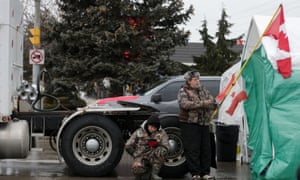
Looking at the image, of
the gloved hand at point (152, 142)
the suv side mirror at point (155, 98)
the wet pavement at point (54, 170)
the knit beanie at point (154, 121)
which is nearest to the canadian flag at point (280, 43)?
the knit beanie at point (154, 121)

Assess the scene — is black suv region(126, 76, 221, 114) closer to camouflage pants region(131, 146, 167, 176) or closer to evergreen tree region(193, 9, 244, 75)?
camouflage pants region(131, 146, 167, 176)

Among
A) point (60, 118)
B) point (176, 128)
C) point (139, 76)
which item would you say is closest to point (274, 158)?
point (176, 128)

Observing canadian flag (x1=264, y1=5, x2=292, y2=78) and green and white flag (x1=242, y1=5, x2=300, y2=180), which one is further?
canadian flag (x1=264, y1=5, x2=292, y2=78)

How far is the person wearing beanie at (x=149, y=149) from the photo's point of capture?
304 inches

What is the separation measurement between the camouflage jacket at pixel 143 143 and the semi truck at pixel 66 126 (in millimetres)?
377

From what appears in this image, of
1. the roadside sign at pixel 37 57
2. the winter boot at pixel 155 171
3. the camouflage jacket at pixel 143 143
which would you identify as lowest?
the winter boot at pixel 155 171

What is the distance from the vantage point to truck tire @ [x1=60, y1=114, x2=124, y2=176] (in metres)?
8.09

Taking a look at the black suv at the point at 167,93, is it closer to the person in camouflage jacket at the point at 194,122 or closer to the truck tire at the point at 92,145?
the truck tire at the point at 92,145

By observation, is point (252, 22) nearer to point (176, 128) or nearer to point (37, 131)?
point (176, 128)

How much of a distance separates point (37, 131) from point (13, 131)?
0.67m

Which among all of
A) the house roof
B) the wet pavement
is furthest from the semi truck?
the house roof

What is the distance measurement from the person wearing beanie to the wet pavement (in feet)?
2.00

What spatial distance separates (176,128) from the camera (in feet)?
27.3

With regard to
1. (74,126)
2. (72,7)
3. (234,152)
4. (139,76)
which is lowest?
(234,152)
